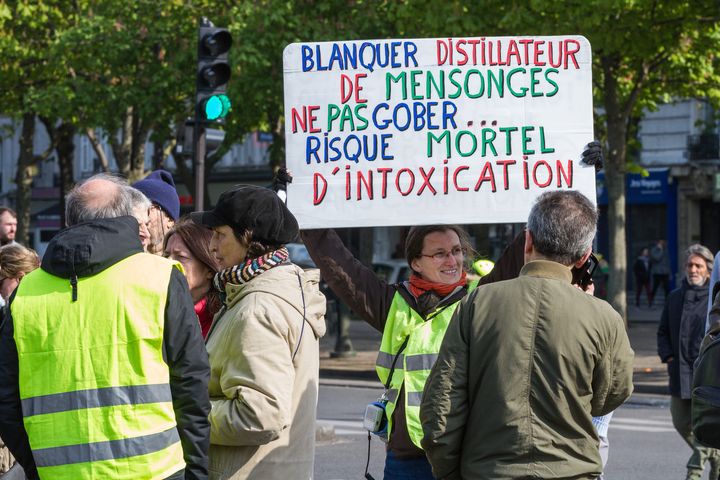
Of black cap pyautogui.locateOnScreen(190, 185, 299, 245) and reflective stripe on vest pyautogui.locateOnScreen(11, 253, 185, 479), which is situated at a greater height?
black cap pyautogui.locateOnScreen(190, 185, 299, 245)

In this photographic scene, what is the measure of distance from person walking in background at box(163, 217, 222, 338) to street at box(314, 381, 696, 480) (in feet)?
15.7

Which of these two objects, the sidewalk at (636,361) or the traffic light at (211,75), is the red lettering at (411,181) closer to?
the traffic light at (211,75)

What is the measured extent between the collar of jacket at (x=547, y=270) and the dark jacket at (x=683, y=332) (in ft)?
18.5

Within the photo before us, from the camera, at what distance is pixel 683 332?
9156 mm

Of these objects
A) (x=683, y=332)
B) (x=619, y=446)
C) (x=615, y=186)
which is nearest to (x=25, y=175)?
(x=615, y=186)

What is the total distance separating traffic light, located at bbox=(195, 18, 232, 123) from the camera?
10062mm

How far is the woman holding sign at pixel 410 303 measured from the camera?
4.31m

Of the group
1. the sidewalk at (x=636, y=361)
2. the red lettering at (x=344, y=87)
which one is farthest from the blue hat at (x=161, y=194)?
the sidewalk at (x=636, y=361)

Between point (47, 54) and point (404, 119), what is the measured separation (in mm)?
20984

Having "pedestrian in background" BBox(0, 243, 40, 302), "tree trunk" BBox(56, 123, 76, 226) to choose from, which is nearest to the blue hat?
"pedestrian in background" BBox(0, 243, 40, 302)

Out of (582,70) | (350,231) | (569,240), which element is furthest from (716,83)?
(350,231)

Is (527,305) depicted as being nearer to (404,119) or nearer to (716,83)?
(404,119)

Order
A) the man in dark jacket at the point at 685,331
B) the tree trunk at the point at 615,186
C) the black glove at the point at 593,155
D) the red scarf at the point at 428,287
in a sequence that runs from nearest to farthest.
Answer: the red scarf at the point at 428,287 → the black glove at the point at 593,155 → the man in dark jacket at the point at 685,331 → the tree trunk at the point at 615,186

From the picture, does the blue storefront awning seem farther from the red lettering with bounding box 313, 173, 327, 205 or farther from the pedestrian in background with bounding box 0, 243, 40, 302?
the red lettering with bounding box 313, 173, 327, 205
